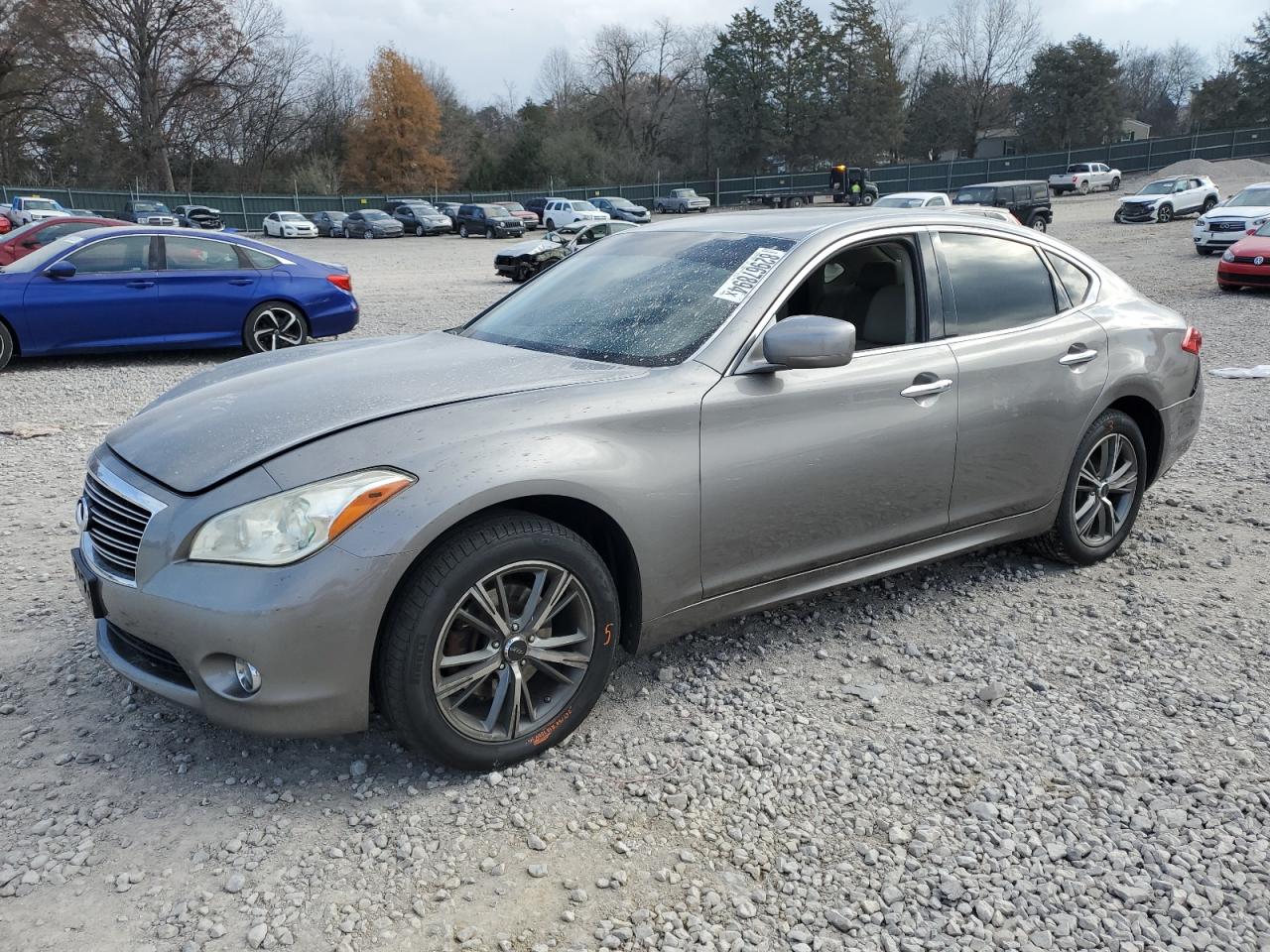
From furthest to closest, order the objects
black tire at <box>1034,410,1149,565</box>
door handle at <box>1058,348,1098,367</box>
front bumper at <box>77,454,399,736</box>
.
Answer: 1. black tire at <box>1034,410,1149,565</box>
2. door handle at <box>1058,348,1098,367</box>
3. front bumper at <box>77,454,399,736</box>

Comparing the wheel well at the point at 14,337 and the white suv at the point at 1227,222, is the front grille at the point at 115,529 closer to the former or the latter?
the wheel well at the point at 14,337

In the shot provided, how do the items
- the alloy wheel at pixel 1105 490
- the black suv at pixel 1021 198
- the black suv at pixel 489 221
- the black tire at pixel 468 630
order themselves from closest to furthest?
the black tire at pixel 468 630 < the alloy wheel at pixel 1105 490 < the black suv at pixel 1021 198 < the black suv at pixel 489 221

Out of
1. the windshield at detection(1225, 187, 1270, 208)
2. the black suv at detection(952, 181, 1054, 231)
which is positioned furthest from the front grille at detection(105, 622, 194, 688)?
the black suv at detection(952, 181, 1054, 231)

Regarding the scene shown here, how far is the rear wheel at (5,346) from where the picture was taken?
32.0 feet

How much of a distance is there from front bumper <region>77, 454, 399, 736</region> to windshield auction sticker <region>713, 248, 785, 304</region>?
63.5 inches

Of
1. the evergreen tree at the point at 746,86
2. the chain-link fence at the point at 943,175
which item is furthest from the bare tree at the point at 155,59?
the evergreen tree at the point at 746,86

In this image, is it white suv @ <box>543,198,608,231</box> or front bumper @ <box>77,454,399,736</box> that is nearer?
front bumper @ <box>77,454,399,736</box>

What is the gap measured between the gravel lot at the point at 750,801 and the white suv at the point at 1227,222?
20.9 m

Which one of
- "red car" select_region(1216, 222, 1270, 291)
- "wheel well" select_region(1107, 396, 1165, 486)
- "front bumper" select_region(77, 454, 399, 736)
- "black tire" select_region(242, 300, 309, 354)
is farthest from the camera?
"red car" select_region(1216, 222, 1270, 291)

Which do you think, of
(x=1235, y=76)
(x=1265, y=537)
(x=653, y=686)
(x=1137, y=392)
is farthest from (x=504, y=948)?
(x=1235, y=76)

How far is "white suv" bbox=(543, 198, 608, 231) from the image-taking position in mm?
45375

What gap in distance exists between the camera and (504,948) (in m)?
2.35

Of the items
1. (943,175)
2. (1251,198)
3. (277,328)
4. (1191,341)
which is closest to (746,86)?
(943,175)

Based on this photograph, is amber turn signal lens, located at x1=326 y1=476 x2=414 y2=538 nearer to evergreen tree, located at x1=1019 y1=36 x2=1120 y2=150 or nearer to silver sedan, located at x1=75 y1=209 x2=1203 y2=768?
silver sedan, located at x1=75 y1=209 x2=1203 y2=768
